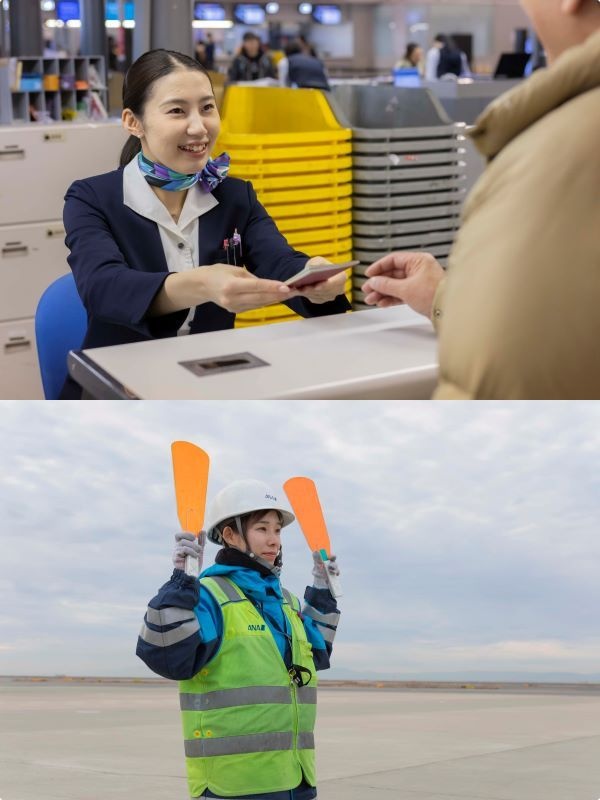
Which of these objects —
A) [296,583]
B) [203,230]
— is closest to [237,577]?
[296,583]

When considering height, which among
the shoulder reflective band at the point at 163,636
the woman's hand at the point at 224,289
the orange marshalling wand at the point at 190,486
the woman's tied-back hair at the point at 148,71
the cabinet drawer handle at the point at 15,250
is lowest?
the shoulder reflective band at the point at 163,636

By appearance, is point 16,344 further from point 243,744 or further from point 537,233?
point 537,233

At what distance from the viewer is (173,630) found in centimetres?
155

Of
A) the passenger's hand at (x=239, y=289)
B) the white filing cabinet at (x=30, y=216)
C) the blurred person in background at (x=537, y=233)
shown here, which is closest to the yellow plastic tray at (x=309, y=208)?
the white filing cabinet at (x=30, y=216)

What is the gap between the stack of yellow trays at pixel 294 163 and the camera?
14.1 ft

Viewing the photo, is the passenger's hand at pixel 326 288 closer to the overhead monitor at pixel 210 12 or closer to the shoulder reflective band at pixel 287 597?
the shoulder reflective band at pixel 287 597

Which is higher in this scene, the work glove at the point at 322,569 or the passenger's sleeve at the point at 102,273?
the passenger's sleeve at the point at 102,273

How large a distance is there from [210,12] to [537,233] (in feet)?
102

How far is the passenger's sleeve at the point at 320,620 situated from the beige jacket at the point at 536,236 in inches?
22.8

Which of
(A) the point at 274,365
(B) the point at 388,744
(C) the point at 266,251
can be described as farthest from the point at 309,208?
(B) the point at 388,744

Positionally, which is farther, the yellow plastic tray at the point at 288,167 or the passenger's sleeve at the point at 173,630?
the yellow plastic tray at the point at 288,167

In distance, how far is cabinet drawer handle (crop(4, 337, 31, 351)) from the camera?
4965 mm

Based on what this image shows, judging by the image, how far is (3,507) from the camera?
1512 millimetres

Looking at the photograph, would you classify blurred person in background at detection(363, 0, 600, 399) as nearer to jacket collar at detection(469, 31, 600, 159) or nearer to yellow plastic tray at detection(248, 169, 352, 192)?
jacket collar at detection(469, 31, 600, 159)
